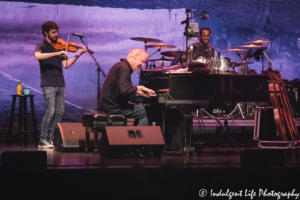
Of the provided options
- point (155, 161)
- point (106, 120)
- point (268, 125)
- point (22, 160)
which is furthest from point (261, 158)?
point (22, 160)

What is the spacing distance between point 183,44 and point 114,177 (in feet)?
17.4

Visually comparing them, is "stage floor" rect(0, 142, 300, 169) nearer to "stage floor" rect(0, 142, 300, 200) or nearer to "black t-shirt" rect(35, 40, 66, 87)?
"stage floor" rect(0, 142, 300, 200)

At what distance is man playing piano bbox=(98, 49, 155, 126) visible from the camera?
5792 mm

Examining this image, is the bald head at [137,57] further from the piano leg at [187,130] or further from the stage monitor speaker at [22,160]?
the stage monitor speaker at [22,160]

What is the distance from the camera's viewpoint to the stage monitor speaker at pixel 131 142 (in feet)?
17.4

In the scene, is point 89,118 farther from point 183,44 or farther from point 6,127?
point 183,44

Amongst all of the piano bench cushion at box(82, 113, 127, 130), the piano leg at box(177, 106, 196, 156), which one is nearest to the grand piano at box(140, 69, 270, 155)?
the piano leg at box(177, 106, 196, 156)

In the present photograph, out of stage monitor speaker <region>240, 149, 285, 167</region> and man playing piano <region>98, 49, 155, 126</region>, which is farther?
man playing piano <region>98, 49, 155, 126</region>

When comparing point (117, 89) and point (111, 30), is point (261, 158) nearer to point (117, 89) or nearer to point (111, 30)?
point (117, 89)

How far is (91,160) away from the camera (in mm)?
5148

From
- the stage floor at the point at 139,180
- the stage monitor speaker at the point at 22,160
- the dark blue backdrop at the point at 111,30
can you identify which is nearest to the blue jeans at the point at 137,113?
the stage floor at the point at 139,180

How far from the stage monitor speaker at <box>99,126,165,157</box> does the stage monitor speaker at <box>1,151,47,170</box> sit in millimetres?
1139

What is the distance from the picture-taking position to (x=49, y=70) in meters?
6.66
